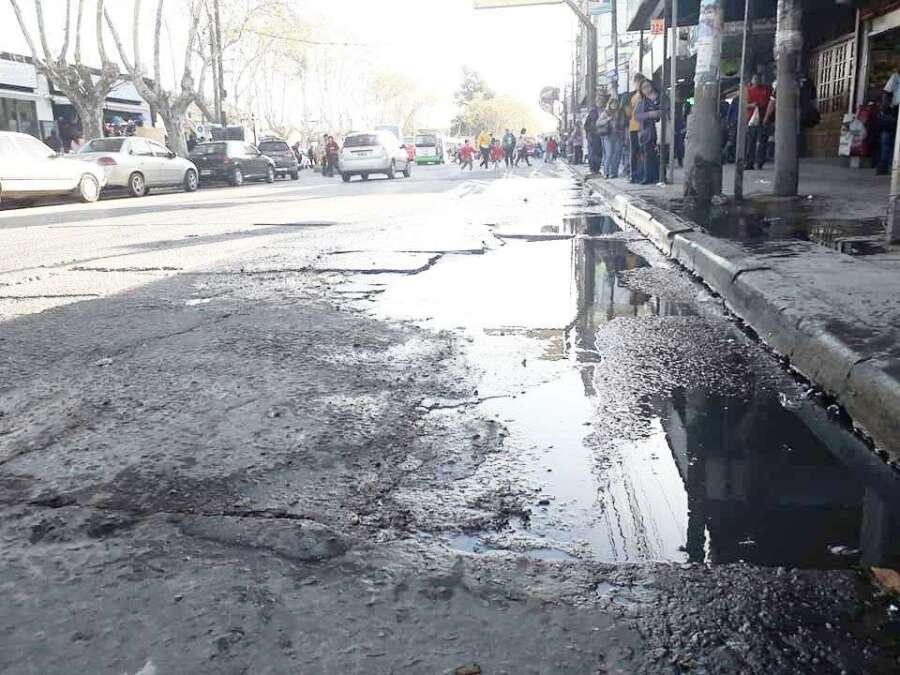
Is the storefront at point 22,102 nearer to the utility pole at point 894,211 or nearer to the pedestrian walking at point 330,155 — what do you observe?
the pedestrian walking at point 330,155

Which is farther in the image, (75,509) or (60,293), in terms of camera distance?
(60,293)

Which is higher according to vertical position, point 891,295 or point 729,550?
point 891,295

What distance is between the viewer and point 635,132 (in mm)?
14711

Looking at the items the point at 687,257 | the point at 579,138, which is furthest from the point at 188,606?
the point at 579,138

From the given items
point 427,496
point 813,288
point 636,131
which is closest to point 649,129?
point 636,131

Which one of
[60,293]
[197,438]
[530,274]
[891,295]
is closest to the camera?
[197,438]

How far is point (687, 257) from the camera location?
641 centimetres

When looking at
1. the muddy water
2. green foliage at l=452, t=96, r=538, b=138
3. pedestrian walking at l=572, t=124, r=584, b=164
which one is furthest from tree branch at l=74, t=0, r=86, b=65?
green foliage at l=452, t=96, r=538, b=138

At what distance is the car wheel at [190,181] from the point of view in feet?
70.6

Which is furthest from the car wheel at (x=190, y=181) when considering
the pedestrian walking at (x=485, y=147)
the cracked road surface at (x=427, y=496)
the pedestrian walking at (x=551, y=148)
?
the pedestrian walking at (x=551, y=148)

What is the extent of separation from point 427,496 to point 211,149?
2333 centimetres

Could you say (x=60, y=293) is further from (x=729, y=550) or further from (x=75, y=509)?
(x=729, y=550)

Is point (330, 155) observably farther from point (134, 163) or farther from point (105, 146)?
point (105, 146)

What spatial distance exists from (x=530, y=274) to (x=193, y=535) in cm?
448
